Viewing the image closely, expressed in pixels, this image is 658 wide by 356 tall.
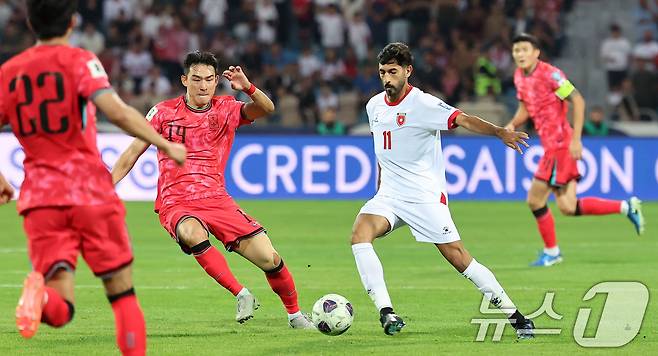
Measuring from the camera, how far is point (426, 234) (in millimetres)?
8930

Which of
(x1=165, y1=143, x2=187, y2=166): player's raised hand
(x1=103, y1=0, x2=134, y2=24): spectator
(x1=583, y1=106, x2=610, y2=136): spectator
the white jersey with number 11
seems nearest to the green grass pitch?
the white jersey with number 11

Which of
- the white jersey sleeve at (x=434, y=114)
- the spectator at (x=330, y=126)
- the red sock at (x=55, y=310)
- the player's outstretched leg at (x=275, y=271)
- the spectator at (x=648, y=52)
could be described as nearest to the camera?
the red sock at (x=55, y=310)

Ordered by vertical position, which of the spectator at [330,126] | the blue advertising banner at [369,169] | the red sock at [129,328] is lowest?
the blue advertising banner at [369,169]

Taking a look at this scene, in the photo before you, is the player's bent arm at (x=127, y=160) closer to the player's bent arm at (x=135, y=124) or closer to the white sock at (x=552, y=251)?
the player's bent arm at (x=135, y=124)

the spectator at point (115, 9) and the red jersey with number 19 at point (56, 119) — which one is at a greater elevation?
the red jersey with number 19 at point (56, 119)

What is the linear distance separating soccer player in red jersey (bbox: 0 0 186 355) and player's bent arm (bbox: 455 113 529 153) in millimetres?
2553

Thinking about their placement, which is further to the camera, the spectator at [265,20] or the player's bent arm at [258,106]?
the spectator at [265,20]

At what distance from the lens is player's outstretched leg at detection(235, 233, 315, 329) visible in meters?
9.13

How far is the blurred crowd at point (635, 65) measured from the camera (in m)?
24.5

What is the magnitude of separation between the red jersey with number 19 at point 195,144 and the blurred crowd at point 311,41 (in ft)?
47.5

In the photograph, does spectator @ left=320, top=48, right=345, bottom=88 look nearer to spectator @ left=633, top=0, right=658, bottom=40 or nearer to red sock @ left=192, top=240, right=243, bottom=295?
spectator @ left=633, top=0, right=658, bottom=40

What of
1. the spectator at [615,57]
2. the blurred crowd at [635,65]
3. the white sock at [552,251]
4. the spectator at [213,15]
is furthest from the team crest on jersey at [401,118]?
the spectator at [213,15]

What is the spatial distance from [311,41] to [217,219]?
1799 cm

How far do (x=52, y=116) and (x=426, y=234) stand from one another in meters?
3.39
